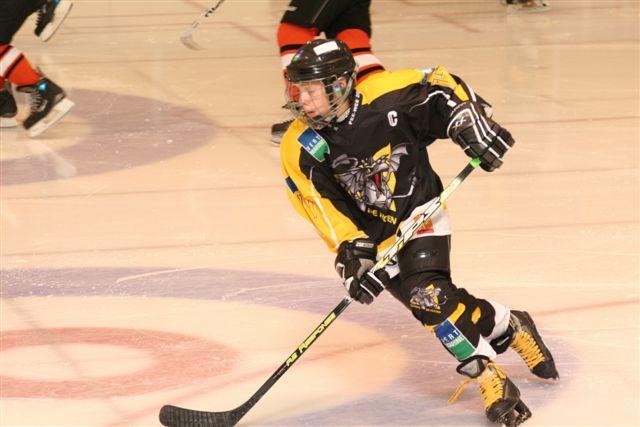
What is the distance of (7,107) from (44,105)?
0.26 meters

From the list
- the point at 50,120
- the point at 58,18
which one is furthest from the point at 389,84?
the point at 58,18

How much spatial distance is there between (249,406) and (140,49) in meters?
4.54

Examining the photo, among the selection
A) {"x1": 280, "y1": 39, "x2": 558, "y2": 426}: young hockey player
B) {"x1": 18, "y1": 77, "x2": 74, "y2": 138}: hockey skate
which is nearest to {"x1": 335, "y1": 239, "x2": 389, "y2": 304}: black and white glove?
{"x1": 280, "y1": 39, "x2": 558, "y2": 426}: young hockey player

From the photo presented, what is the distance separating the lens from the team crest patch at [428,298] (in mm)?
2740

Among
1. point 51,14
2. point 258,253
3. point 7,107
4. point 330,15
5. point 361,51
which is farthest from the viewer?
point 51,14

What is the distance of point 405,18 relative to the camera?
7.82 m

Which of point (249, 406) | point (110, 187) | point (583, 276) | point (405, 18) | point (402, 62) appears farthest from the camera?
point (405, 18)

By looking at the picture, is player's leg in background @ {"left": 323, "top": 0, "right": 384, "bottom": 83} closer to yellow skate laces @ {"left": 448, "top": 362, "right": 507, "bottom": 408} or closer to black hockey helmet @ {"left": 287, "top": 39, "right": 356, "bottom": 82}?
black hockey helmet @ {"left": 287, "top": 39, "right": 356, "bottom": 82}

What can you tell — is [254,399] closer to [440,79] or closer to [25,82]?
[440,79]

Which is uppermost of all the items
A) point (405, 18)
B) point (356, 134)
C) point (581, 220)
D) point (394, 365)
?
point (356, 134)

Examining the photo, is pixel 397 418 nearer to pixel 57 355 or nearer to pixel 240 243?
pixel 57 355

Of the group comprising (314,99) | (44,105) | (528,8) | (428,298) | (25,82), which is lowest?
(528,8)

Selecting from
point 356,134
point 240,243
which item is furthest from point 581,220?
point 356,134

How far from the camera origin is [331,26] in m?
4.91
